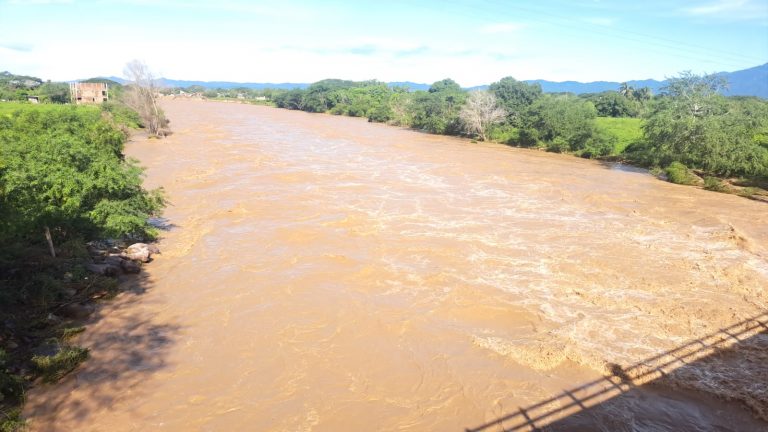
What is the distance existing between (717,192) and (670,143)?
185 inches

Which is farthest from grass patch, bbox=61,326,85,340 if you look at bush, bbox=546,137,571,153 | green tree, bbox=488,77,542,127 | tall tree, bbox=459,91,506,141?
green tree, bbox=488,77,542,127

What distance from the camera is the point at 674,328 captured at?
9.43m

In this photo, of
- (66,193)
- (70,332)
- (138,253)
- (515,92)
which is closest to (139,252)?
(138,253)

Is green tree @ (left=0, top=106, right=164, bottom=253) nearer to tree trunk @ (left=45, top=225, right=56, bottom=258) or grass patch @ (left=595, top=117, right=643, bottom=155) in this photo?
tree trunk @ (left=45, top=225, right=56, bottom=258)

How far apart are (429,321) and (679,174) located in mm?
20915

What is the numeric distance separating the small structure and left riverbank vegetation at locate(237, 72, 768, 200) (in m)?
39.0

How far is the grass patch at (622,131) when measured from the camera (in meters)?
32.1

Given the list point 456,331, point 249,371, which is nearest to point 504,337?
point 456,331

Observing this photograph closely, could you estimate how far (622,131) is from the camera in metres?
37.4

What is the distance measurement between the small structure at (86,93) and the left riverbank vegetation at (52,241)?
189 ft

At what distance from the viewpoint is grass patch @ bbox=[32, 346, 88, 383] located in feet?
24.0

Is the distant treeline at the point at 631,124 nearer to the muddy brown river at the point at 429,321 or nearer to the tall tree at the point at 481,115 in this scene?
the tall tree at the point at 481,115

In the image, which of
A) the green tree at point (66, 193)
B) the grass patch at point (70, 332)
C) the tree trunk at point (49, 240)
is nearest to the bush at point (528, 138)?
the green tree at point (66, 193)

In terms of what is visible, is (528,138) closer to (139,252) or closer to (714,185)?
Result: (714,185)
